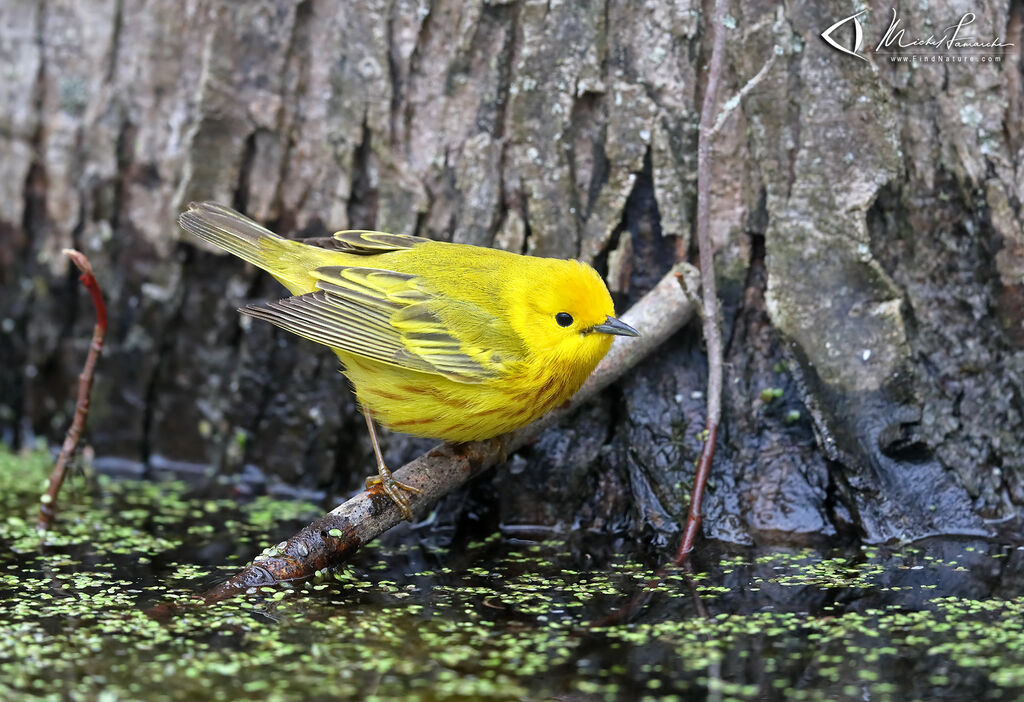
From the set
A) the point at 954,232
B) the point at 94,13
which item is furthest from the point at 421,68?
the point at 954,232

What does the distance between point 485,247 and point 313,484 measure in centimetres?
163

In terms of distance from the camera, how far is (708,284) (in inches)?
162

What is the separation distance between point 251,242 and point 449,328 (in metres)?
1.03

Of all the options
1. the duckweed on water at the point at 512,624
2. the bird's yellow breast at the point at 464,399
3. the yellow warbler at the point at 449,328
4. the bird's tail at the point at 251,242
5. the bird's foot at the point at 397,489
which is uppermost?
the bird's tail at the point at 251,242

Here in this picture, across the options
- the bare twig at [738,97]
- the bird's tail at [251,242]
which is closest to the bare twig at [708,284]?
Result: the bare twig at [738,97]

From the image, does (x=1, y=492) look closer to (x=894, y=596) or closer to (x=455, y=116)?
(x=455, y=116)

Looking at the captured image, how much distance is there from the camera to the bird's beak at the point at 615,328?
3.76m

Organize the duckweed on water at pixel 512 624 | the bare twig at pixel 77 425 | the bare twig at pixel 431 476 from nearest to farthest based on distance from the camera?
the duckweed on water at pixel 512 624
the bare twig at pixel 431 476
the bare twig at pixel 77 425

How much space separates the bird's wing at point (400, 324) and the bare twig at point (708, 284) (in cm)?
82

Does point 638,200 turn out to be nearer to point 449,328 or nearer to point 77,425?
point 449,328
